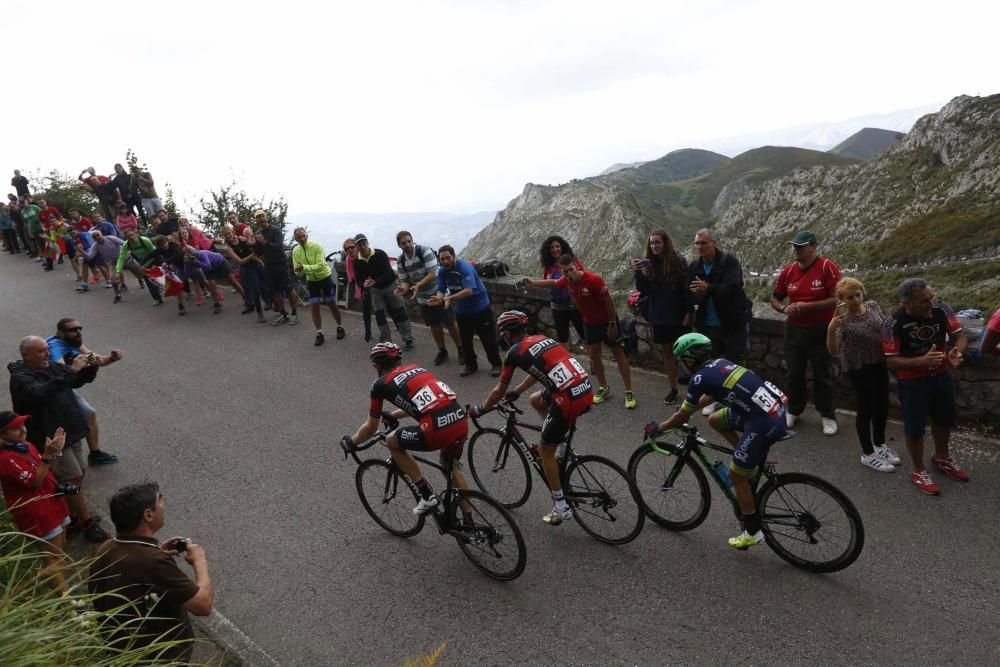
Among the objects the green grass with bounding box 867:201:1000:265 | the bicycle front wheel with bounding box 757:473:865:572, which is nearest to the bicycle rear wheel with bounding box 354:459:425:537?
the bicycle front wheel with bounding box 757:473:865:572

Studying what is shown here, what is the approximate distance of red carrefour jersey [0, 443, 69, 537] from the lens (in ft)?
14.9

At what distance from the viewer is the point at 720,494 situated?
18.0ft

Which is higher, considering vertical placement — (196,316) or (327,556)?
(196,316)

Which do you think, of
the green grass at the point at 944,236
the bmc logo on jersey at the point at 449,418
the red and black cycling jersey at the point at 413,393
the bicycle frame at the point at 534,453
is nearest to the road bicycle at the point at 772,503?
the bicycle frame at the point at 534,453

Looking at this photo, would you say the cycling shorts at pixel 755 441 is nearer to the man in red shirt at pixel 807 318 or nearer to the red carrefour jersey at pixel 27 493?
the man in red shirt at pixel 807 318

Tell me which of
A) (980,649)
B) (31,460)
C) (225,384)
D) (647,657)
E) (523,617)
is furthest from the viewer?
(225,384)

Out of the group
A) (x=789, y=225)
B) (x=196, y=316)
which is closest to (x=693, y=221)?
(x=789, y=225)

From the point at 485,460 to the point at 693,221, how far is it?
135 meters

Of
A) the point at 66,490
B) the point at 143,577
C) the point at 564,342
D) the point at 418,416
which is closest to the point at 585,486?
the point at 418,416

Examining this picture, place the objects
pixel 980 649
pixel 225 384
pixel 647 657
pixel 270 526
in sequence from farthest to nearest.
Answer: pixel 225 384 → pixel 270 526 → pixel 647 657 → pixel 980 649

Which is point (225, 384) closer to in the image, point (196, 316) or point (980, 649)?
point (196, 316)

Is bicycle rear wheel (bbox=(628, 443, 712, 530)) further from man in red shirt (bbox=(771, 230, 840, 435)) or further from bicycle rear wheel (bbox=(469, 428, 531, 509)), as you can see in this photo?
man in red shirt (bbox=(771, 230, 840, 435))

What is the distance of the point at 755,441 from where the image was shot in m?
4.25

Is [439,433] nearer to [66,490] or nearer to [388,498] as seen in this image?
Result: [388,498]
